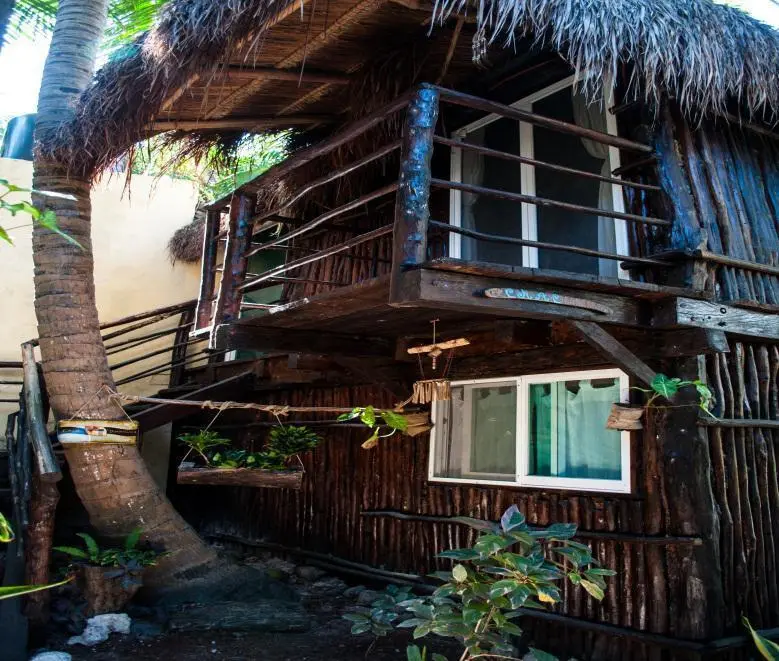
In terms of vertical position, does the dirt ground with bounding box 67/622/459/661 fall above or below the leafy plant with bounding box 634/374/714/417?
below

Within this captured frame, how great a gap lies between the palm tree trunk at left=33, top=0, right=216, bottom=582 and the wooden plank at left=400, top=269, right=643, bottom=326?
3.44m

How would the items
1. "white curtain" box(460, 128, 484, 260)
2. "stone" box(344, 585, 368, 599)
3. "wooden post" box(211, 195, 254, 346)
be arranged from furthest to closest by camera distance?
1. "stone" box(344, 585, 368, 599)
2. "white curtain" box(460, 128, 484, 260)
3. "wooden post" box(211, 195, 254, 346)

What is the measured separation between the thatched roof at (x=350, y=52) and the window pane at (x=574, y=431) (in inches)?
85.2

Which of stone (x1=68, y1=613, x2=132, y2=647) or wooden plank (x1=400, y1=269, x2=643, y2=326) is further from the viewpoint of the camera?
stone (x1=68, y1=613, x2=132, y2=647)

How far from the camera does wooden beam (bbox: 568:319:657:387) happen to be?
4383 millimetres

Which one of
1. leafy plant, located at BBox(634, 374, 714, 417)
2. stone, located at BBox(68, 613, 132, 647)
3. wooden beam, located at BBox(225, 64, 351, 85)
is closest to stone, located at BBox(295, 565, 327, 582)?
stone, located at BBox(68, 613, 132, 647)

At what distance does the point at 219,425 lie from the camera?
9.55 metres

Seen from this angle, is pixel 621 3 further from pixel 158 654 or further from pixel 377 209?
pixel 158 654

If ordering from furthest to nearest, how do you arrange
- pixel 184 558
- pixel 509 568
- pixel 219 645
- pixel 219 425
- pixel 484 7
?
pixel 219 425, pixel 184 558, pixel 219 645, pixel 484 7, pixel 509 568

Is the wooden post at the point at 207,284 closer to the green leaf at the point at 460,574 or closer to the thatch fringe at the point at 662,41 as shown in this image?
the thatch fringe at the point at 662,41

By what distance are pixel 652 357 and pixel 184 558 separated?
409 cm

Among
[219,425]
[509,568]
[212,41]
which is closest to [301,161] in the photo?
[212,41]

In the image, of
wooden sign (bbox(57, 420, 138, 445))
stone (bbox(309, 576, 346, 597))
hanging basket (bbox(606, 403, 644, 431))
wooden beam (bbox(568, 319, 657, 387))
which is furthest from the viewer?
stone (bbox(309, 576, 346, 597))

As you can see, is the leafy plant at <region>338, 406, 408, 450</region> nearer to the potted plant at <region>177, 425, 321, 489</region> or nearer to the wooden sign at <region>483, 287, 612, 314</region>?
the potted plant at <region>177, 425, 321, 489</region>
